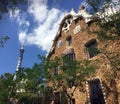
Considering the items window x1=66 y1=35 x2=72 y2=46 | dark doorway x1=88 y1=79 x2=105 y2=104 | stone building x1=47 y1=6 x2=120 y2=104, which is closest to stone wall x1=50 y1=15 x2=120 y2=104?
stone building x1=47 y1=6 x2=120 y2=104

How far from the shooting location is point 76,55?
22.3 metres

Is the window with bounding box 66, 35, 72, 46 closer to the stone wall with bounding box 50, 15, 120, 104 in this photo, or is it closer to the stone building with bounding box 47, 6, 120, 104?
the stone building with bounding box 47, 6, 120, 104

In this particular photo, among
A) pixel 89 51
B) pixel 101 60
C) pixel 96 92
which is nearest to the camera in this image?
pixel 96 92

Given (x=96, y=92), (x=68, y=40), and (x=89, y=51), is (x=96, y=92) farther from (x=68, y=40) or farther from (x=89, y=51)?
(x=68, y=40)

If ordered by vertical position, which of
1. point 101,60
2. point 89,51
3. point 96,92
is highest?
point 89,51

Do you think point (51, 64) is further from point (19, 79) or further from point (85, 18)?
point (85, 18)

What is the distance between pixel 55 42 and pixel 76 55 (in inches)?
240

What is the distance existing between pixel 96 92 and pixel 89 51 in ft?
13.3

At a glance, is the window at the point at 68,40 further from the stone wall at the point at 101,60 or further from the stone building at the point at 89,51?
the stone wall at the point at 101,60

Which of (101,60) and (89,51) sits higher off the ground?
(89,51)

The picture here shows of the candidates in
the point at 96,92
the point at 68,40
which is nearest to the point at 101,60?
the point at 96,92

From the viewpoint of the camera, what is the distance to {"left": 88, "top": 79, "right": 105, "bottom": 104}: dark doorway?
1753 cm

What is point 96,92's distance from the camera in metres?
18.1

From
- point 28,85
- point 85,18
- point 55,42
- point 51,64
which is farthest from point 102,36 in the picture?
point 55,42
